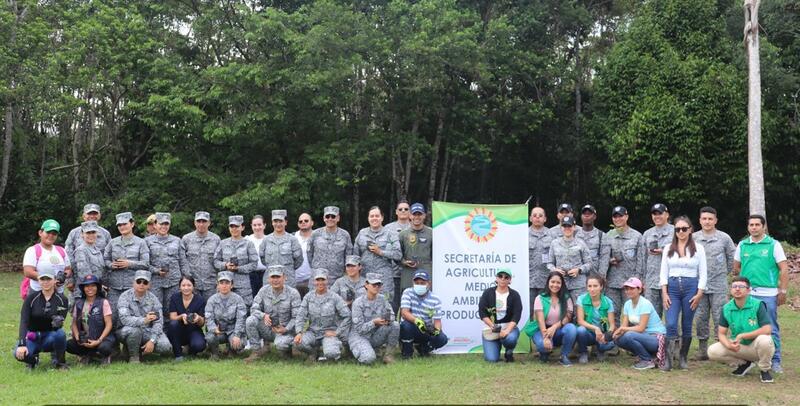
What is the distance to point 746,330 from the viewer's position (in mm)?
7543

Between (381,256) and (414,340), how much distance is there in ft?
3.72

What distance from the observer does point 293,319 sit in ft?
27.3

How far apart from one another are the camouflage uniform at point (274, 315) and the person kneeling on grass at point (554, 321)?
109 inches

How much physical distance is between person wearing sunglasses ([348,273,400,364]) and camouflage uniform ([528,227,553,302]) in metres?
2.00

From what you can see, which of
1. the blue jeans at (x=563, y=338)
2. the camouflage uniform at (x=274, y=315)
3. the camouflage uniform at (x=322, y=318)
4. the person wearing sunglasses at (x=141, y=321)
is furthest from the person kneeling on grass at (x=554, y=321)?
the person wearing sunglasses at (x=141, y=321)

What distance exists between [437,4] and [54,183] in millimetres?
15678

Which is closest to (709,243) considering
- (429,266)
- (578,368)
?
(578,368)

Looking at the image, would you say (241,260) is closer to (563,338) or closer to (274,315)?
(274,315)

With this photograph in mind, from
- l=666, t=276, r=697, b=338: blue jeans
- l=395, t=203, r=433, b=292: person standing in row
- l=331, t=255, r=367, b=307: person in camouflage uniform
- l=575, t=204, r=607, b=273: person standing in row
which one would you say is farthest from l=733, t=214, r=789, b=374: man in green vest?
l=331, t=255, r=367, b=307: person in camouflage uniform

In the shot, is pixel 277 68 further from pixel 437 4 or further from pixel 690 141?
pixel 690 141

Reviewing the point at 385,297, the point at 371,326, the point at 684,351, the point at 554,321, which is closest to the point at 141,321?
the point at 371,326

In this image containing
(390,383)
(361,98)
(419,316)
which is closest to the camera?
(390,383)

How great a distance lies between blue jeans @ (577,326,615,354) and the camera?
26.7 ft

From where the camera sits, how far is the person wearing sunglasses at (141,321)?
8.15 metres
